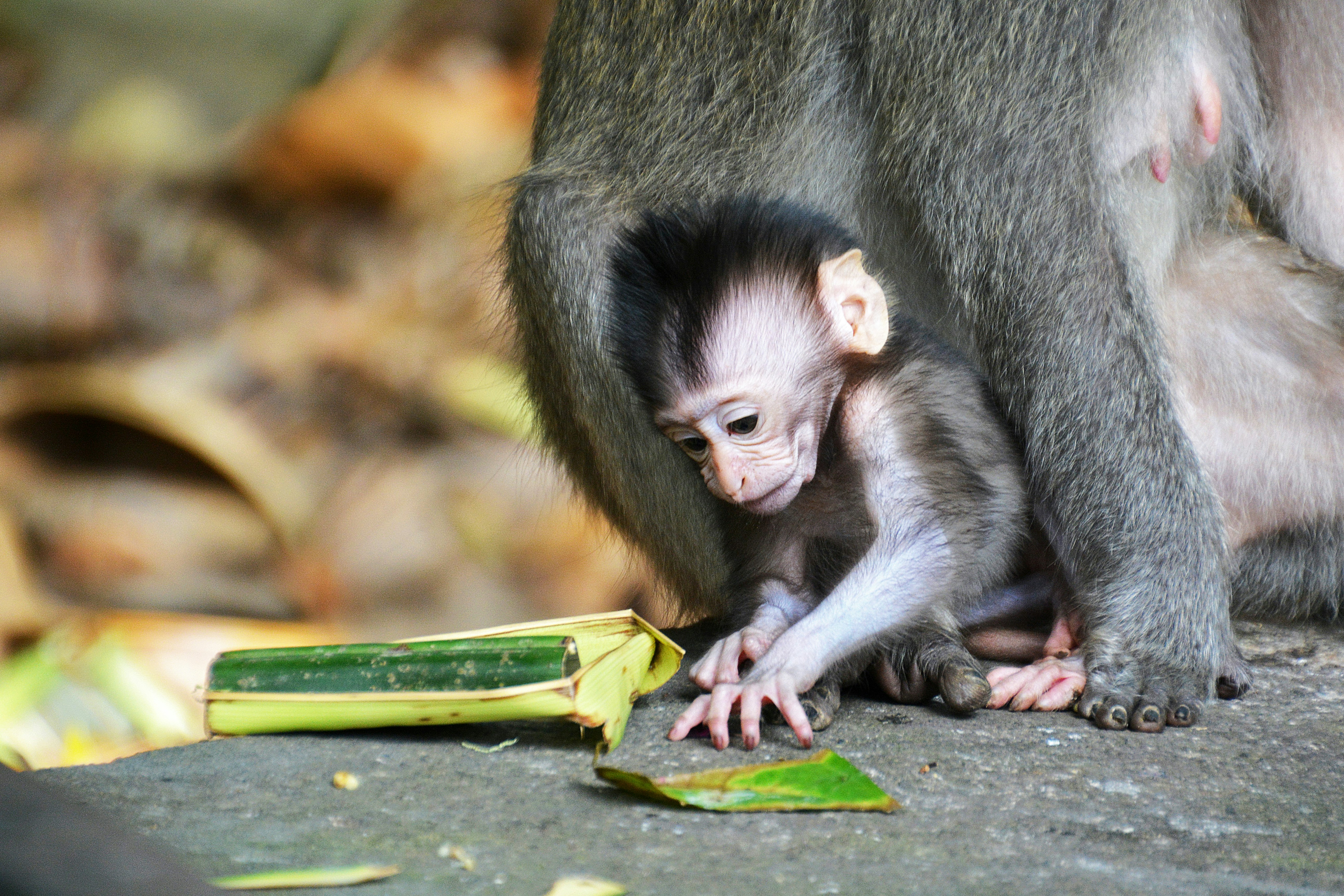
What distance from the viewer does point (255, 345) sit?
224 inches

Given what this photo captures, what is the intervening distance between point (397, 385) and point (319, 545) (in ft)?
2.82

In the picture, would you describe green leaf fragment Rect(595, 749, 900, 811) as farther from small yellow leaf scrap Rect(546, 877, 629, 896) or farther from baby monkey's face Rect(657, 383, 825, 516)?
baby monkey's face Rect(657, 383, 825, 516)

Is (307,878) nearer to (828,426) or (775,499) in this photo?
(775,499)

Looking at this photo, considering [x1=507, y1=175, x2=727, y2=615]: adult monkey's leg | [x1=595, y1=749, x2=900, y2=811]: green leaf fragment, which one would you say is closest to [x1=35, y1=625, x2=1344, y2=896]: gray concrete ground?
[x1=595, y1=749, x2=900, y2=811]: green leaf fragment

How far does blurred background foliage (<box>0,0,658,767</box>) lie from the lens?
17.7 feet

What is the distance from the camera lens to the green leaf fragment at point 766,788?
1780 millimetres

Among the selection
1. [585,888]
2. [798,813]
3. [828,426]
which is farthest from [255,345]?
[585,888]

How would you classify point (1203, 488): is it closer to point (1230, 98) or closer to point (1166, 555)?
point (1166, 555)

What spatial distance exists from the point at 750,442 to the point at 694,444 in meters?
0.14

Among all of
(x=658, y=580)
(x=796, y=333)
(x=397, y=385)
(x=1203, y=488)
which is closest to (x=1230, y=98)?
(x=1203, y=488)

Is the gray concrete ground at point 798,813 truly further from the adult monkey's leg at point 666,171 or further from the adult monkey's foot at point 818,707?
the adult monkey's leg at point 666,171

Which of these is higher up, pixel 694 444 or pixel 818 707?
pixel 694 444

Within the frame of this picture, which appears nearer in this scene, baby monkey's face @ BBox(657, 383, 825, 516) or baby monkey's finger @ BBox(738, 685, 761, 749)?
baby monkey's finger @ BBox(738, 685, 761, 749)

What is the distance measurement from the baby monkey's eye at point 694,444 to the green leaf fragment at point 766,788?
2.50ft
